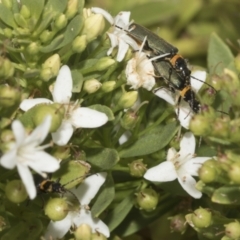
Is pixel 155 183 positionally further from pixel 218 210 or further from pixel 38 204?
pixel 38 204

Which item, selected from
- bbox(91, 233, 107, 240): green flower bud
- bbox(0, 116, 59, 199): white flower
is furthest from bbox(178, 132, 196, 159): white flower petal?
bbox(0, 116, 59, 199): white flower

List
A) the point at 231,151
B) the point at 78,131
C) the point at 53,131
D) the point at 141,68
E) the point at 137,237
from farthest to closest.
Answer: the point at 137,237 < the point at 141,68 < the point at 78,131 < the point at 231,151 < the point at 53,131

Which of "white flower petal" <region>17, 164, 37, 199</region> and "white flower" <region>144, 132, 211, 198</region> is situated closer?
"white flower petal" <region>17, 164, 37, 199</region>

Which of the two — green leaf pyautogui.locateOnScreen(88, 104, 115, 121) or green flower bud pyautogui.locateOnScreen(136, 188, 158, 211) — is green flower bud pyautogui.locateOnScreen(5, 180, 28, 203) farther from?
green flower bud pyautogui.locateOnScreen(136, 188, 158, 211)

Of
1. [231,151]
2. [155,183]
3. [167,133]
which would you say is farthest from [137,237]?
[231,151]

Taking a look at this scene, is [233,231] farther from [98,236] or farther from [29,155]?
[29,155]

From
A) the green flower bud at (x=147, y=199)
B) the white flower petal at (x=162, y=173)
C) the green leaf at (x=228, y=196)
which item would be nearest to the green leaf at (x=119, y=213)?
the green flower bud at (x=147, y=199)
